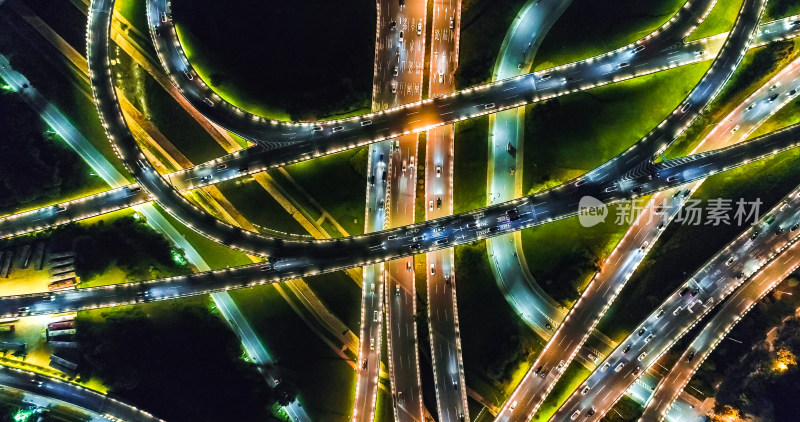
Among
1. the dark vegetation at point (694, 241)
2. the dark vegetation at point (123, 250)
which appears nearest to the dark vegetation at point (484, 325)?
the dark vegetation at point (694, 241)

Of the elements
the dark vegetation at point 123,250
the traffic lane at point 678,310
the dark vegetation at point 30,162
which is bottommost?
the traffic lane at point 678,310

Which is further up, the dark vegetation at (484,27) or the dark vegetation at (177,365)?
the dark vegetation at (484,27)

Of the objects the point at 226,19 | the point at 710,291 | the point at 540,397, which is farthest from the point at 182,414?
the point at 710,291

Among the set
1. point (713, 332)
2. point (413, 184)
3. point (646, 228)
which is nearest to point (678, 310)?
point (713, 332)

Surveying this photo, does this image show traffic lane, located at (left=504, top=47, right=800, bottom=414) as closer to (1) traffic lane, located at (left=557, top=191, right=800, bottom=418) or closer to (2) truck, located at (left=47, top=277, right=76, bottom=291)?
(1) traffic lane, located at (left=557, top=191, right=800, bottom=418)

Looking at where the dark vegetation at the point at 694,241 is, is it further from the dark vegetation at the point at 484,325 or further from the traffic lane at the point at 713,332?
the dark vegetation at the point at 484,325

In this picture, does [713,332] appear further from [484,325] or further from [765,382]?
[484,325]

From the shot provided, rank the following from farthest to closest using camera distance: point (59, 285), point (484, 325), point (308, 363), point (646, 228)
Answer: point (59, 285) → point (308, 363) → point (484, 325) → point (646, 228)
